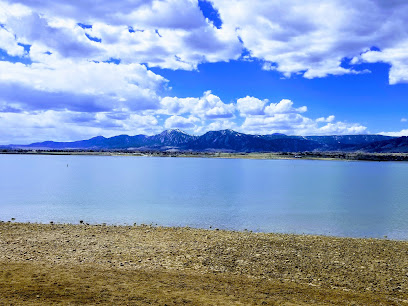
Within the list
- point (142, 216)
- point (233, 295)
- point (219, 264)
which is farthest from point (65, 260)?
point (142, 216)

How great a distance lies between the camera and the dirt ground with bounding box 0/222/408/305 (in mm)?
12664

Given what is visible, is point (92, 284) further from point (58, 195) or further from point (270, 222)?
point (58, 195)

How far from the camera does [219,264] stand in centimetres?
1645

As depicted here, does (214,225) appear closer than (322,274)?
No

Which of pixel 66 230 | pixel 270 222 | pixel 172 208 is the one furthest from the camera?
pixel 172 208

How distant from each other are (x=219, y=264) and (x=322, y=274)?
4317 mm

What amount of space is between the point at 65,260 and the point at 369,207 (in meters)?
36.3

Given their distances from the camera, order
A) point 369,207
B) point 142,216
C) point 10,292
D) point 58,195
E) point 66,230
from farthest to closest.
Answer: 1. point 58,195
2. point 369,207
3. point 142,216
4. point 66,230
5. point 10,292

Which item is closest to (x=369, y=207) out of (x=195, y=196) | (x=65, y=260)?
(x=195, y=196)

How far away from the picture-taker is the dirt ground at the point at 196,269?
499 inches

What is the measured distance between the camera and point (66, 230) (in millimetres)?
23422

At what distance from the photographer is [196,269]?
A: 51.8 ft

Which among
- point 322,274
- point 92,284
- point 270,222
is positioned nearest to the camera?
point 92,284

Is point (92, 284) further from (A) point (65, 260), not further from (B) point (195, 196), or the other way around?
(B) point (195, 196)
